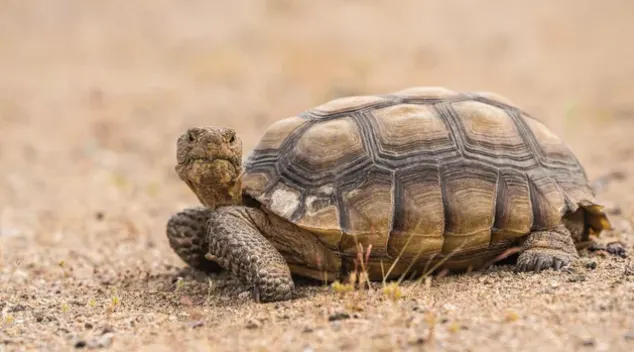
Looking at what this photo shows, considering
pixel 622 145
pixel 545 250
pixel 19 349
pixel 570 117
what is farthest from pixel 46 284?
pixel 570 117

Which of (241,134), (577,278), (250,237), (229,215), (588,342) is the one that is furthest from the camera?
(241,134)

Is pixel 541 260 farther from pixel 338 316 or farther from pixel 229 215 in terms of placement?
pixel 229 215

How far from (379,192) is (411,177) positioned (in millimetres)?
208

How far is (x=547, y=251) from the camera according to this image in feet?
14.5

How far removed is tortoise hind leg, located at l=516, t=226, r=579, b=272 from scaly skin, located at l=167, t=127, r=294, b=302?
135 centimetres

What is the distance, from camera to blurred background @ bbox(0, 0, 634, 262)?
26.9 ft

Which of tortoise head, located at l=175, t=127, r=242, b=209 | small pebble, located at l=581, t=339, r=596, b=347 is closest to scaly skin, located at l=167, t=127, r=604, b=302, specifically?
tortoise head, located at l=175, t=127, r=242, b=209

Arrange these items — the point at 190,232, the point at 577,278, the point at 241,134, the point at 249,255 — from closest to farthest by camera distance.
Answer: the point at 577,278 → the point at 249,255 → the point at 190,232 → the point at 241,134

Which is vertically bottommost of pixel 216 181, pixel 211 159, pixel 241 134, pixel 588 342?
pixel 588 342

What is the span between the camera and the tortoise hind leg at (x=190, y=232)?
16.1 feet

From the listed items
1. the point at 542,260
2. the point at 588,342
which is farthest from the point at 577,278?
the point at 588,342

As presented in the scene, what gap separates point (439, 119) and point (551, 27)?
525 inches

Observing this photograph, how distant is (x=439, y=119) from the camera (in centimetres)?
459

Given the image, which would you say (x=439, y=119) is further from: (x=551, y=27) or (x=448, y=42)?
(x=551, y=27)
